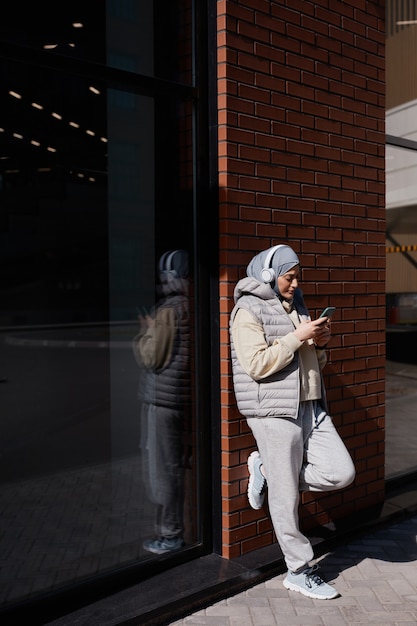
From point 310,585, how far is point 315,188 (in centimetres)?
240

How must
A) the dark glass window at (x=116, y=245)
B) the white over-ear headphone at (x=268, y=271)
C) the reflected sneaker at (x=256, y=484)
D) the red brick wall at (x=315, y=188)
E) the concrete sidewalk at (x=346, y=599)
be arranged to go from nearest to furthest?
the concrete sidewalk at (x=346, y=599)
the white over-ear headphone at (x=268, y=271)
the dark glass window at (x=116, y=245)
the reflected sneaker at (x=256, y=484)
the red brick wall at (x=315, y=188)

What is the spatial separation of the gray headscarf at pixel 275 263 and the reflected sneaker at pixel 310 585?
156 cm

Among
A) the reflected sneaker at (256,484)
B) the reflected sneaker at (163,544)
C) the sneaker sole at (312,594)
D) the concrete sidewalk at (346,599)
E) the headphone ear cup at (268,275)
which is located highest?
the headphone ear cup at (268,275)

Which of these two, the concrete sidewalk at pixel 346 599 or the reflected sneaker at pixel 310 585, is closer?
the concrete sidewalk at pixel 346 599

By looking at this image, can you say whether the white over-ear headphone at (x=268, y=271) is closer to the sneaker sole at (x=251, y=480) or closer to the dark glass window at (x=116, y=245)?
the dark glass window at (x=116, y=245)

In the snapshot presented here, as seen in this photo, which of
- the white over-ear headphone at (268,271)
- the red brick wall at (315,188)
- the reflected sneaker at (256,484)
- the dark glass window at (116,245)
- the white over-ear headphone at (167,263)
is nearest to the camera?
the white over-ear headphone at (268,271)

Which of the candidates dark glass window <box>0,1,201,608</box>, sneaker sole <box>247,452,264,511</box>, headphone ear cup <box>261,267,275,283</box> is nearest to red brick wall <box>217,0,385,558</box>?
sneaker sole <box>247,452,264,511</box>

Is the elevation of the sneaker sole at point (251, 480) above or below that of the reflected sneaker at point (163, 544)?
above

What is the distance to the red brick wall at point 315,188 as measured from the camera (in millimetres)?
3994

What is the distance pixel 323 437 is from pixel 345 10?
289 centimetres

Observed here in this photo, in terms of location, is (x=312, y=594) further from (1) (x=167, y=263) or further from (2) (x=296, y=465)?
(1) (x=167, y=263)

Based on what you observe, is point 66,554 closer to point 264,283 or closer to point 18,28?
point 264,283

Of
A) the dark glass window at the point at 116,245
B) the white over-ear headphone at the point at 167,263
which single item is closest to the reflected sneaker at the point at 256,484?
the dark glass window at the point at 116,245

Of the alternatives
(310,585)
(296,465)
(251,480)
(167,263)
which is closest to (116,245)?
(167,263)
